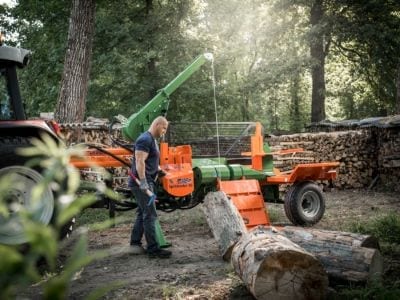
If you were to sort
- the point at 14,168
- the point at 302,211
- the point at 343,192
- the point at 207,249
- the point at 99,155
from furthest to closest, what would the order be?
1. the point at 343,192
2. the point at 302,211
3. the point at 99,155
4. the point at 207,249
5. the point at 14,168

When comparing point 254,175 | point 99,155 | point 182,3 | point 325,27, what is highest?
point 182,3

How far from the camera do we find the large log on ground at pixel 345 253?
4.45 metres

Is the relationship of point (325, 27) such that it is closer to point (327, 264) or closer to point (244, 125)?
point (244, 125)

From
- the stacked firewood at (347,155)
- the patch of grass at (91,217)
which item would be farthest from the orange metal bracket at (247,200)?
the stacked firewood at (347,155)

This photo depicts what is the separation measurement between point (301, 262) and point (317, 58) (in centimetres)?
1676

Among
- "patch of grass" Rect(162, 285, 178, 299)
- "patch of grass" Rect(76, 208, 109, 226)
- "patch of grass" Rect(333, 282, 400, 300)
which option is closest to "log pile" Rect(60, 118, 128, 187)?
"patch of grass" Rect(76, 208, 109, 226)

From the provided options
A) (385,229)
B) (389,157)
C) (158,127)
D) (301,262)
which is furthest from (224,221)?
(389,157)

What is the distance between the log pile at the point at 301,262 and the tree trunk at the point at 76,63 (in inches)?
262

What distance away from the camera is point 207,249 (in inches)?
253

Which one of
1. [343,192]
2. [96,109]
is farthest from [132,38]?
[343,192]

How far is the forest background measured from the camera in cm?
1809

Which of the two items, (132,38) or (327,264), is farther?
(132,38)

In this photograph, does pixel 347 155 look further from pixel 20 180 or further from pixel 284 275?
pixel 20 180

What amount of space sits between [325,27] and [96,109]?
1090cm
